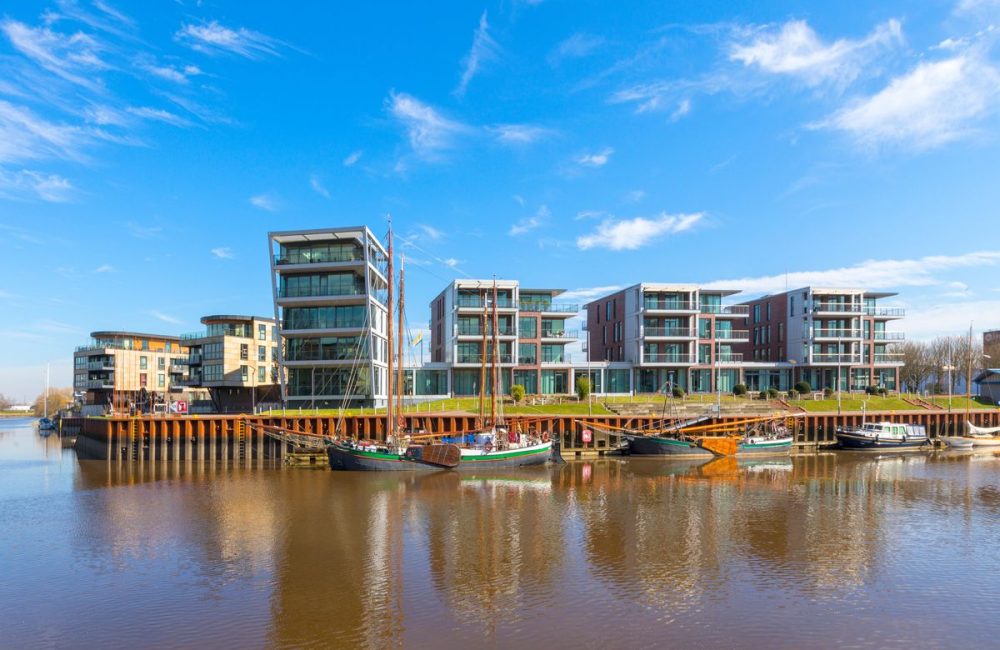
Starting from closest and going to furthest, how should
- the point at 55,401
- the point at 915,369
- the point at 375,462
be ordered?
the point at 375,462 < the point at 915,369 < the point at 55,401

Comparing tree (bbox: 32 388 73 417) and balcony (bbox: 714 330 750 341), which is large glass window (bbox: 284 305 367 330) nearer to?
balcony (bbox: 714 330 750 341)

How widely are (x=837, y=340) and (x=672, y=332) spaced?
861 inches

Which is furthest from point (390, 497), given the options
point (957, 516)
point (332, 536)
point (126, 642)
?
point (957, 516)

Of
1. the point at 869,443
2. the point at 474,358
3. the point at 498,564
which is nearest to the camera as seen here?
the point at 498,564

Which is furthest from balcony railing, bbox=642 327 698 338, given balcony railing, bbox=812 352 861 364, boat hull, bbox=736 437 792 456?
boat hull, bbox=736 437 792 456

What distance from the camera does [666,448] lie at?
2100 inches

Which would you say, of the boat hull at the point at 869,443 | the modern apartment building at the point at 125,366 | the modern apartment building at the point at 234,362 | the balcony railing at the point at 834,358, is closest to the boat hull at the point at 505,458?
the boat hull at the point at 869,443

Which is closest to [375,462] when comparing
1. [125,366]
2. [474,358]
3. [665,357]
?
[474,358]

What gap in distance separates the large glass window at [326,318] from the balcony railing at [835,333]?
5578cm

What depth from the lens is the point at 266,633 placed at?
1720cm

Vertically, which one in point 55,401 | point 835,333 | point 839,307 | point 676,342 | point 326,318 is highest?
point 839,307

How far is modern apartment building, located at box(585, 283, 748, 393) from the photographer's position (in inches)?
3142

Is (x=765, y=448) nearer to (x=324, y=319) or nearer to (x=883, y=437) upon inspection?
(x=883, y=437)

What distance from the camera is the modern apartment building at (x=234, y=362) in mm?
82750
